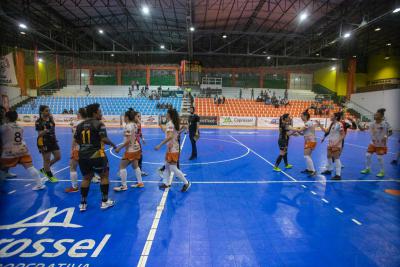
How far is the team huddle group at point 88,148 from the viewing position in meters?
4.31

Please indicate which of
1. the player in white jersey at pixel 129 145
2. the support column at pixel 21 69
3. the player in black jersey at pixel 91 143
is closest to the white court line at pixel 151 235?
the player in white jersey at pixel 129 145

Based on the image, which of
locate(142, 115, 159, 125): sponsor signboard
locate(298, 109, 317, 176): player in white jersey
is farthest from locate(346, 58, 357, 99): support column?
locate(298, 109, 317, 176): player in white jersey

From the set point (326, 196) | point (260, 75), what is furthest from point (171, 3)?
point (260, 75)

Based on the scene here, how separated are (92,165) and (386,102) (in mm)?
33355

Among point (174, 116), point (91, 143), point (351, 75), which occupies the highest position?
point (351, 75)

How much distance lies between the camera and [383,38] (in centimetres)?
2678

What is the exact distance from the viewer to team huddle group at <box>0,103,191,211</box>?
4309 mm

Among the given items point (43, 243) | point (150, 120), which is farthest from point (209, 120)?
point (43, 243)

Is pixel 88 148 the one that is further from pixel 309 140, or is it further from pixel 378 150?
pixel 378 150

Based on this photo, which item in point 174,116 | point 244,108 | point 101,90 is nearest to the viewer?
point 174,116

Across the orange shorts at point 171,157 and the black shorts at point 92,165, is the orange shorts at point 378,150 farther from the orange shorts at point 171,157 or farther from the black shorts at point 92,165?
the black shorts at point 92,165

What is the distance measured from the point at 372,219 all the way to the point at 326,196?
1154mm

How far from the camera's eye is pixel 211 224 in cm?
418

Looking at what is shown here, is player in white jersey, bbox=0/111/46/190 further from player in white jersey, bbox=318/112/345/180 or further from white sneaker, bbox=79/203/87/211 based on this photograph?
player in white jersey, bbox=318/112/345/180
